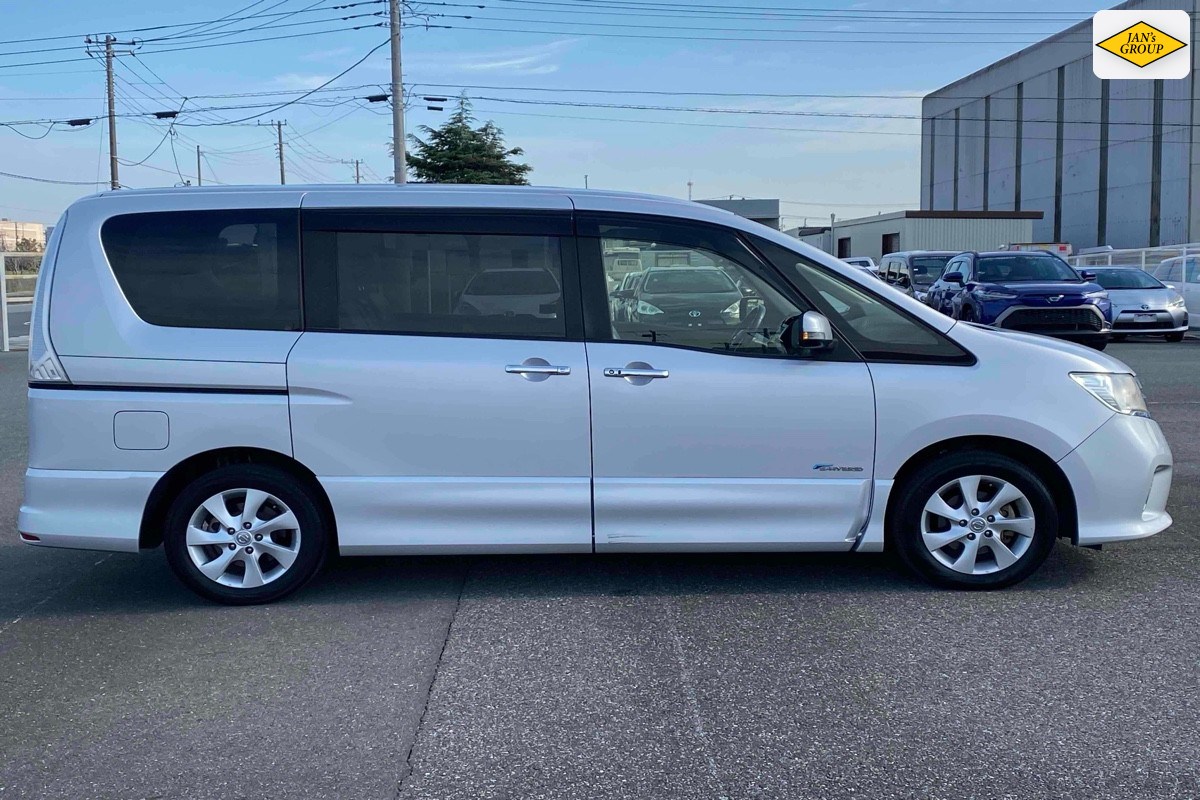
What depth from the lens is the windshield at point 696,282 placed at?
5691 mm

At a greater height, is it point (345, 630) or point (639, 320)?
point (639, 320)

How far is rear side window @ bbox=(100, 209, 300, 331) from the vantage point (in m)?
5.55

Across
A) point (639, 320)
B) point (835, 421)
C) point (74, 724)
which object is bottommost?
point (74, 724)

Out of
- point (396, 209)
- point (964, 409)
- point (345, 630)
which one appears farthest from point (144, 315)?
point (964, 409)

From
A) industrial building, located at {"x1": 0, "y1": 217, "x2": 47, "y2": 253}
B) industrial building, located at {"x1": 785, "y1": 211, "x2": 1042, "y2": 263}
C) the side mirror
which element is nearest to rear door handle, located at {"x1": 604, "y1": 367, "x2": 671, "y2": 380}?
the side mirror

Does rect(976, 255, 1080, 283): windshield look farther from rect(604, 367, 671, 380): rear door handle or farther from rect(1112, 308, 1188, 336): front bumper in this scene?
rect(604, 367, 671, 380): rear door handle

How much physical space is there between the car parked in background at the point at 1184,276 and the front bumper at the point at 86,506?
22847mm

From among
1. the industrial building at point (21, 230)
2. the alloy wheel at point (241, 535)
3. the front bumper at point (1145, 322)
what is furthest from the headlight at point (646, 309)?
the industrial building at point (21, 230)

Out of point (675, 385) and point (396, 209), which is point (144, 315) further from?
point (675, 385)

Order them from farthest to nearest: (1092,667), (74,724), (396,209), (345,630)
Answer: (396,209)
(345,630)
(1092,667)
(74,724)

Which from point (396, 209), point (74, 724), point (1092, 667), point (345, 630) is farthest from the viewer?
point (396, 209)

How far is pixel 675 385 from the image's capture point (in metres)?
5.52

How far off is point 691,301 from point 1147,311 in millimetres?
18974

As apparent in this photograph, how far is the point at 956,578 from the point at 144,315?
4000 mm
